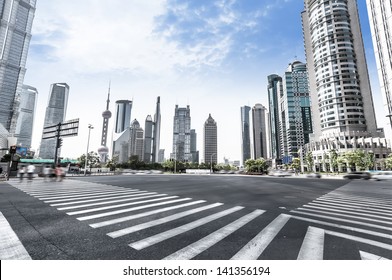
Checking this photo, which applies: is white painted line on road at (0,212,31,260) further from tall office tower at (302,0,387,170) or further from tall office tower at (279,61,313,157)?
tall office tower at (279,61,313,157)

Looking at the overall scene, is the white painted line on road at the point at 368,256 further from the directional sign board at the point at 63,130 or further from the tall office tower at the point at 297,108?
the tall office tower at the point at 297,108

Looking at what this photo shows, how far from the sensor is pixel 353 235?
14.5 feet

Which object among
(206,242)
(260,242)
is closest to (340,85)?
(260,242)

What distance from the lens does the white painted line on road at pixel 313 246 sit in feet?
11.0

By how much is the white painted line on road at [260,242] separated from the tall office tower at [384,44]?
8840cm

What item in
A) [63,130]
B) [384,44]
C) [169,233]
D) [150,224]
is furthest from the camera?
[384,44]

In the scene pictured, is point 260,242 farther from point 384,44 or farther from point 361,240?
point 384,44

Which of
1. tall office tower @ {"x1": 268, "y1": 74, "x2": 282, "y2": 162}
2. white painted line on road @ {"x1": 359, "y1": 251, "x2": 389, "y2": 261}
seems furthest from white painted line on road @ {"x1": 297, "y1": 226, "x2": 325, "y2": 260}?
tall office tower @ {"x1": 268, "y1": 74, "x2": 282, "y2": 162}

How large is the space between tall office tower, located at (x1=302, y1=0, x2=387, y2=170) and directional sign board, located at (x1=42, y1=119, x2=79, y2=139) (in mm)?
93492

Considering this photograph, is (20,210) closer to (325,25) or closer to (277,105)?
(325,25)

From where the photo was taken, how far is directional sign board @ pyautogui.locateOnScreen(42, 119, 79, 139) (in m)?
28.4

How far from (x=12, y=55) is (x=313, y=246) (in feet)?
678

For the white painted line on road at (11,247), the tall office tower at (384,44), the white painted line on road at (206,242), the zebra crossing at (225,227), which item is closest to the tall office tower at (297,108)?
the tall office tower at (384,44)

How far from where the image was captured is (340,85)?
9081cm
